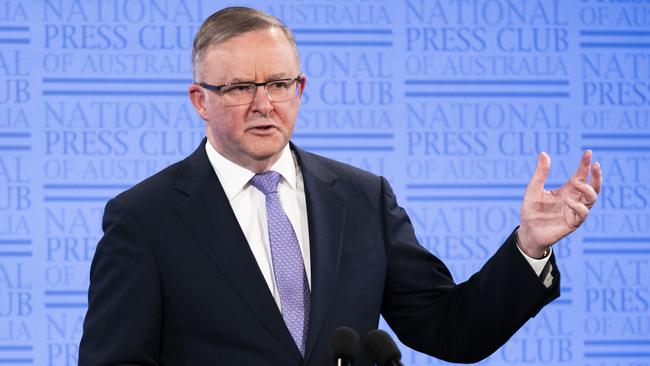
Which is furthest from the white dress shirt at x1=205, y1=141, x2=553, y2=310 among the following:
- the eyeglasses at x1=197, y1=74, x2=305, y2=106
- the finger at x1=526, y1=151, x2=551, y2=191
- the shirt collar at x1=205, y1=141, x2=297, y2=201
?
the finger at x1=526, y1=151, x2=551, y2=191

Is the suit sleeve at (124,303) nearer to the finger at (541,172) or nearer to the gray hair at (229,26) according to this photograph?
the gray hair at (229,26)

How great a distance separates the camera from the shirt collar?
212cm

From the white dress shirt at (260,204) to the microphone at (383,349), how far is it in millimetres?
398

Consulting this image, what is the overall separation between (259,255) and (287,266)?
6cm

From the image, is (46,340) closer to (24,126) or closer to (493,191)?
(24,126)

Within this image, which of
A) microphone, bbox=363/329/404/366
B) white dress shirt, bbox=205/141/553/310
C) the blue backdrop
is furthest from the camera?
the blue backdrop

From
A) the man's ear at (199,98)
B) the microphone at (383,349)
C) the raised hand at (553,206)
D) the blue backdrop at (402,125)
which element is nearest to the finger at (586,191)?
the raised hand at (553,206)

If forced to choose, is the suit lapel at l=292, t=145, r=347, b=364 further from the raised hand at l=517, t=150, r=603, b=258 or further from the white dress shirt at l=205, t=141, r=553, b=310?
the raised hand at l=517, t=150, r=603, b=258

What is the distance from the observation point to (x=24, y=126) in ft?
11.4

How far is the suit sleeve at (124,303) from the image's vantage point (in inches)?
76.7

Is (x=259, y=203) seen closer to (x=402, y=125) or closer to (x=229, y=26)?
(x=229, y=26)

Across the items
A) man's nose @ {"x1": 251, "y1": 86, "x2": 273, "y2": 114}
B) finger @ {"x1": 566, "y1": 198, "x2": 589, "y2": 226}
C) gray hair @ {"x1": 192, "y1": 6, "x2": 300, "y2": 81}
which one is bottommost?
finger @ {"x1": 566, "y1": 198, "x2": 589, "y2": 226}

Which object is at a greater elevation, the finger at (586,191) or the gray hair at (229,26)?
the gray hair at (229,26)

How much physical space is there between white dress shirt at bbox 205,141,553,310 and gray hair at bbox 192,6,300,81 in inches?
8.7
